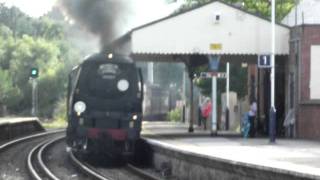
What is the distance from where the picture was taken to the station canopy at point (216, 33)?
95.5 feet

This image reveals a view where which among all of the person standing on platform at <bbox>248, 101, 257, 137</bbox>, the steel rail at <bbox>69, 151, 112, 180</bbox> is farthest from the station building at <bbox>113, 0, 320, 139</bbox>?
the steel rail at <bbox>69, 151, 112, 180</bbox>

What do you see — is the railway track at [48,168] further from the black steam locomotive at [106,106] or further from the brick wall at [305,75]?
the brick wall at [305,75]

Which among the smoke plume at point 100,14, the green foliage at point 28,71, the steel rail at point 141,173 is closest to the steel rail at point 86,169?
the steel rail at point 141,173

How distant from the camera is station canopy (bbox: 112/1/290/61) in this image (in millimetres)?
29094

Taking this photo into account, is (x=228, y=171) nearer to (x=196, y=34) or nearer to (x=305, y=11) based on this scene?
(x=196, y=34)

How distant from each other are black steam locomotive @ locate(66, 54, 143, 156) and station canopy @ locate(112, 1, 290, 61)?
5.63 meters

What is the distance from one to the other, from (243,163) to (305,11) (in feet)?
59.6

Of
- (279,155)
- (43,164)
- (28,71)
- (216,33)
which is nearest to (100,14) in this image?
(216,33)

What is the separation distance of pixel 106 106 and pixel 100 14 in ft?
17.1

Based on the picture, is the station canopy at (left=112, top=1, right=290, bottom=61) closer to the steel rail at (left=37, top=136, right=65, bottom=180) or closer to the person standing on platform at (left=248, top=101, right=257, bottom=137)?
the person standing on platform at (left=248, top=101, right=257, bottom=137)

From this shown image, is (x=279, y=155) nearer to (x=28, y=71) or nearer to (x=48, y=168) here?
(x=48, y=168)

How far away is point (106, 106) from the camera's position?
23.2m

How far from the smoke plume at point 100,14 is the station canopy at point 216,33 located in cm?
143

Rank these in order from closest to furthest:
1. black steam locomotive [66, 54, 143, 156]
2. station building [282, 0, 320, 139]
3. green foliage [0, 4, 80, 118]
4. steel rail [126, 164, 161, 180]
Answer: steel rail [126, 164, 161, 180], black steam locomotive [66, 54, 143, 156], station building [282, 0, 320, 139], green foliage [0, 4, 80, 118]
